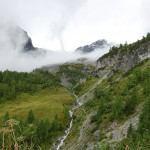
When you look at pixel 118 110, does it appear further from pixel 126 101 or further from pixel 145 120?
pixel 145 120

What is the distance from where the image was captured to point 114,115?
110875mm

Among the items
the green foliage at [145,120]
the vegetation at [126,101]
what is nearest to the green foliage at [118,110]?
the vegetation at [126,101]

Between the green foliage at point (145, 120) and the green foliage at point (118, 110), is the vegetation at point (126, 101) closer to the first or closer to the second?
the green foliage at point (118, 110)

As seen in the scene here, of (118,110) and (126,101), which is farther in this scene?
(126,101)

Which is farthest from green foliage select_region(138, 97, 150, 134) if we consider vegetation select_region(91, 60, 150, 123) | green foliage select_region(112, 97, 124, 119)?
green foliage select_region(112, 97, 124, 119)

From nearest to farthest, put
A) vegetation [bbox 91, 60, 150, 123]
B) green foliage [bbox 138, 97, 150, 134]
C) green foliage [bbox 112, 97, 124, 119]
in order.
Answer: green foliage [bbox 138, 97, 150, 134] → green foliage [bbox 112, 97, 124, 119] → vegetation [bbox 91, 60, 150, 123]

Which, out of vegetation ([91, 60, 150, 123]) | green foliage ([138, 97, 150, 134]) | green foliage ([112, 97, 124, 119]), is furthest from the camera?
vegetation ([91, 60, 150, 123])

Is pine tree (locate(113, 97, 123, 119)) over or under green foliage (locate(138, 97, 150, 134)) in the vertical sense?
over

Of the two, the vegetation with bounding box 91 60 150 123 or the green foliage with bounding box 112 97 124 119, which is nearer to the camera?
the green foliage with bounding box 112 97 124 119

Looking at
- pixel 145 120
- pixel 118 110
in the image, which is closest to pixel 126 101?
pixel 118 110

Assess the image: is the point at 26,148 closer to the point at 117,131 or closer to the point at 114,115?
the point at 117,131

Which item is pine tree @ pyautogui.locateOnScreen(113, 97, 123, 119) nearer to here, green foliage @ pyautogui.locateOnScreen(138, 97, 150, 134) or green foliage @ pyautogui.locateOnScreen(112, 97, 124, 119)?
green foliage @ pyautogui.locateOnScreen(112, 97, 124, 119)

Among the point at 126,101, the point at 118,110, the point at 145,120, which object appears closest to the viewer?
the point at 145,120

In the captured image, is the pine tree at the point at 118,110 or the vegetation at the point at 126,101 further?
the vegetation at the point at 126,101
